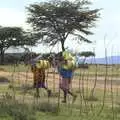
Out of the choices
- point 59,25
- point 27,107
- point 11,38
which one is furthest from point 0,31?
point 27,107

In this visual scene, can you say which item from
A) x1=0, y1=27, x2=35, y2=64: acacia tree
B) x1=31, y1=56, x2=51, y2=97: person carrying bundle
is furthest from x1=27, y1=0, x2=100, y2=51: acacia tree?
x1=31, y1=56, x2=51, y2=97: person carrying bundle

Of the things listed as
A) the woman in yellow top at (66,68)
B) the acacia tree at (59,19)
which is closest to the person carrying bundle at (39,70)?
the woman in yellow top at (66,68)

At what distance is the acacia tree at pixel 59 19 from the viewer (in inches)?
2254

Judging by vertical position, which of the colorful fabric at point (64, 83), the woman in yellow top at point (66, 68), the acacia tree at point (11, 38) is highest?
the acacia tree at point (11, 38)

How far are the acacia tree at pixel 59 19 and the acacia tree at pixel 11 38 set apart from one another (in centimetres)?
433

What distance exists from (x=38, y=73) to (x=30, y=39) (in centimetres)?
4407

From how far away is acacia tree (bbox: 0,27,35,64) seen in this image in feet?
208

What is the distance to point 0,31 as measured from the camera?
64.6 meters

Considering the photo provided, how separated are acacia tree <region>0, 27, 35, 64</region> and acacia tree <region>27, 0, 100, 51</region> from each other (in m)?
4.33

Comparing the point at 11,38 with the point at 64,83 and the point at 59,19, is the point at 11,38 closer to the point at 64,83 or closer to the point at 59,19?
the point at 59,19

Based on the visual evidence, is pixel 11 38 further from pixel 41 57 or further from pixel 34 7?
pixel 41 57

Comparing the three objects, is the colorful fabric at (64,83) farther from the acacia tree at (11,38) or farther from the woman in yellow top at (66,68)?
the acacia tree at (11,38)

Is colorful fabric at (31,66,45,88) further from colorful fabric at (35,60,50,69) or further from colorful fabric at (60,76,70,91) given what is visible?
colorful fabric at (60,76,70,91)

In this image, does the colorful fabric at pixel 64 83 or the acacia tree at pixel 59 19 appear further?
the acacia tree at pixel 59 19
